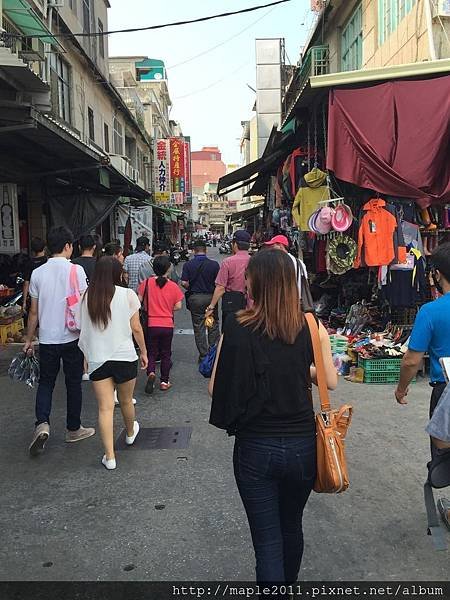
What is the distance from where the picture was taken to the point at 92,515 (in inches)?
145

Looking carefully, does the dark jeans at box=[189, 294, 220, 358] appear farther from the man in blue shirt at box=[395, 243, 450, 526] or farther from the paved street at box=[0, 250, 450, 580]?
the man in blue shirt at box=[395, 243, 450, 526]

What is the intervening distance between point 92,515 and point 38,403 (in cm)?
148

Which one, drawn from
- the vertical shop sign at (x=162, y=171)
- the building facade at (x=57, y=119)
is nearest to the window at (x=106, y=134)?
the building facade at (x=57, y=119)

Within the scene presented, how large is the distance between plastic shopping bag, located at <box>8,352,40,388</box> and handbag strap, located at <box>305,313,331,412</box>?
11.4 ft

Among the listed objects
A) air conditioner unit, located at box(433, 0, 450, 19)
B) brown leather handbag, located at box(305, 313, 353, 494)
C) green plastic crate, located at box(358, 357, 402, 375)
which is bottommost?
green plastic crate, located at box(358, 357, 402, 375)

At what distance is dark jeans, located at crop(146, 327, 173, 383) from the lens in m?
6.66

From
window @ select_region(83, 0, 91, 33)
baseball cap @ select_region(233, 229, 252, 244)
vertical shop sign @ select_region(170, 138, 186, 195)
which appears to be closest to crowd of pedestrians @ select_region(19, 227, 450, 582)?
baseball cap @ select_region(233, 229, 252, 244)

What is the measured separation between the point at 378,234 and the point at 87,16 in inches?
575

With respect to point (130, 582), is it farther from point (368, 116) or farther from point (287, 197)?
point (287, 197)

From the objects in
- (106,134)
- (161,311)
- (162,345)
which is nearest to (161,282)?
(161,311)

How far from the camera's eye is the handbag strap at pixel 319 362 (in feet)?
7.77

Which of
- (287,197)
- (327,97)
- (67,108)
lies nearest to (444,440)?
(327,97)

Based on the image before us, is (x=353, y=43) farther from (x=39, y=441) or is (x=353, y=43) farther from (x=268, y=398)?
Answer: (x=268, y=398)

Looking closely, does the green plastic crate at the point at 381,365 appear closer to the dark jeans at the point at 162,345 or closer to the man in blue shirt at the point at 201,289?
the man in blue shirt at the point at 201,289
